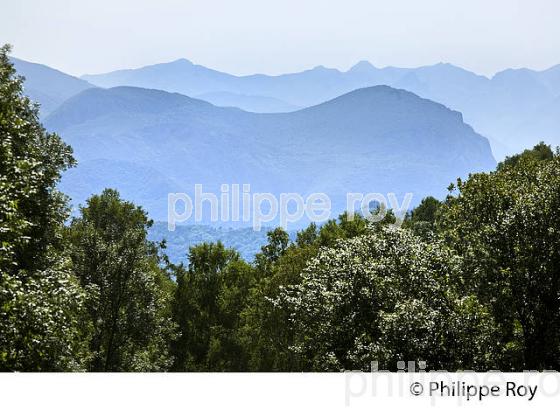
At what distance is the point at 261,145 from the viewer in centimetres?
19212

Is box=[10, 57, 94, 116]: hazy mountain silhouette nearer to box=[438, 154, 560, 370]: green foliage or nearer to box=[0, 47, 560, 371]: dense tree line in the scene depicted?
box=[0, 47, 560, 371]: dense tree line

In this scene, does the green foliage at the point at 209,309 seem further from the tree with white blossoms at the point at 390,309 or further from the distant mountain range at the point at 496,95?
the distant mountain range at the point at 496,95

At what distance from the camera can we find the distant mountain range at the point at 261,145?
176 m

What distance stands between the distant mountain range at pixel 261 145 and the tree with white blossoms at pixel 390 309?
156316mm

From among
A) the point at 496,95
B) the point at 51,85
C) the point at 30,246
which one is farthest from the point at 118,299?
the point at 51,85

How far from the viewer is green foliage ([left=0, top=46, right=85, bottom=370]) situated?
23.5ft

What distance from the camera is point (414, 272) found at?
376 inches

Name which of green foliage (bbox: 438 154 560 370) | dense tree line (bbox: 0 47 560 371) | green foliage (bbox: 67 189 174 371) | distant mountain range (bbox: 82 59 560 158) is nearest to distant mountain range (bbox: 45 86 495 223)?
distant mountain range (bbox: 82 59 560 158)

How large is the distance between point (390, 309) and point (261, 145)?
183395 millimetres
